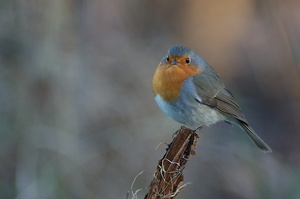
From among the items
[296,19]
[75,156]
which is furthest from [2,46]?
[296,19]

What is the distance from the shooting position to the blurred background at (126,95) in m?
6.24

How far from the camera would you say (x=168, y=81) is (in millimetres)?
4230

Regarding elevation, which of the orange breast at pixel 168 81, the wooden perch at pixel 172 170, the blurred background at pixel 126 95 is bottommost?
the blurred background at pixel 126 95

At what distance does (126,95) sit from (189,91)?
2920 millimetres

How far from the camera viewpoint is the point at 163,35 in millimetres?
8508

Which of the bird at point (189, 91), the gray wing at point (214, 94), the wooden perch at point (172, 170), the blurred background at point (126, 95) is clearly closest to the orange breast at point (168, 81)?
the bird at point (189, 91)

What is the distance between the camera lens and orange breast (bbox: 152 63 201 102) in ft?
13.8

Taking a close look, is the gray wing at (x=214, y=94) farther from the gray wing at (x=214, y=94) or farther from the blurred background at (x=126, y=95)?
the blurred background at (x=126, y=95)

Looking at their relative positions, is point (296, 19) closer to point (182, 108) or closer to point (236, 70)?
point (236, 70)

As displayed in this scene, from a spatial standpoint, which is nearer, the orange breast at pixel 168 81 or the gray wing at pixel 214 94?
the orange breast at pixel 168 81

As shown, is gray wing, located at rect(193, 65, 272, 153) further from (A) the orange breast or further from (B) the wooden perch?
(B) the wooden perch

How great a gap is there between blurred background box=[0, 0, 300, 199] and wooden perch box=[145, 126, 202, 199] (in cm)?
179

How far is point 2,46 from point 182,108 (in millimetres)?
3326

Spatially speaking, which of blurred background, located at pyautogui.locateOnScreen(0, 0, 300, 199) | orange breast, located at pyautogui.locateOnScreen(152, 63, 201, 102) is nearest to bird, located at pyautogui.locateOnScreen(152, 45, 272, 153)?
orange breast, located at pyautogui.locateOnScreen(152, 63, 201, 102)
